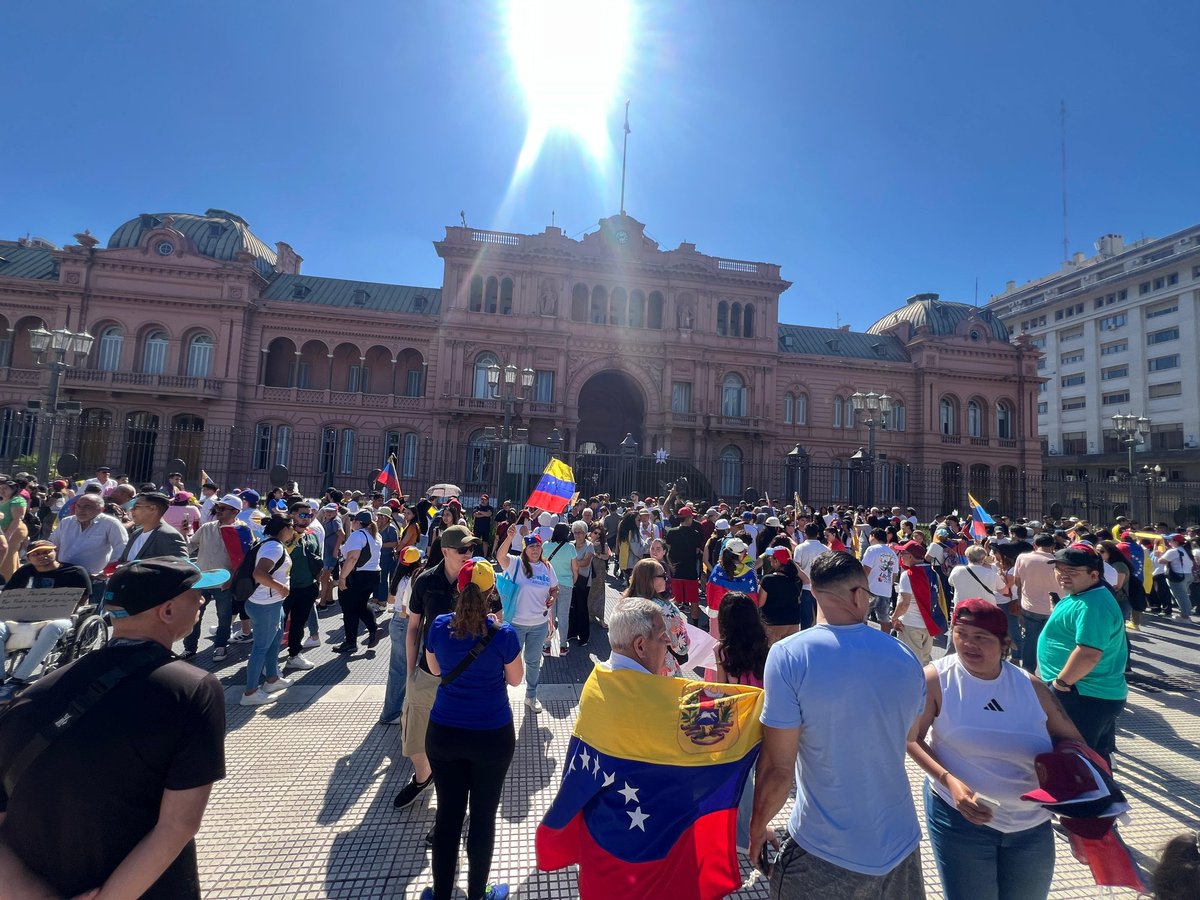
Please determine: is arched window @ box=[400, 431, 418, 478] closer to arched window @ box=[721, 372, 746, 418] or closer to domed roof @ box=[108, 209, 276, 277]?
domed roof @ box=[108, 209, 276, 277]

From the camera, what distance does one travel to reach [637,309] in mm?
32781

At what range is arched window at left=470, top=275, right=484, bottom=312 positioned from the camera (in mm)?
31469

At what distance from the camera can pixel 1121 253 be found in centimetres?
5322

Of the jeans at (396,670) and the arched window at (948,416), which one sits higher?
the arched window at (948,416)

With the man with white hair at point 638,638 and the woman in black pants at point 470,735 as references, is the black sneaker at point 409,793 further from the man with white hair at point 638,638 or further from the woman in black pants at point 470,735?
the man with white hair at point 638,638

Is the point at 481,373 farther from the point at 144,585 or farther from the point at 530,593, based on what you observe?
the point at 144,585

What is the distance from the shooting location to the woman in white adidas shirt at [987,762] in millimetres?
2465

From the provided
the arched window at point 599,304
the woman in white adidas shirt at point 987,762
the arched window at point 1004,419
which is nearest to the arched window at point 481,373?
the arched window at point 599,304

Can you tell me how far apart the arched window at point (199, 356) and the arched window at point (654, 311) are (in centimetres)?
2384

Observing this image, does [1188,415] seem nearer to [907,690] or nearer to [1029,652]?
[1029,652]

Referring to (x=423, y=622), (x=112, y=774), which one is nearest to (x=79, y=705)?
(x=112, y=774)

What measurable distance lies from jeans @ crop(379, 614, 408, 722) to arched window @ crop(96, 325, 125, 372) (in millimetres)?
33088

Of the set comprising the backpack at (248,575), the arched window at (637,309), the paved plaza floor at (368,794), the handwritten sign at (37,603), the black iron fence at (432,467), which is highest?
the arched window at (637,309)

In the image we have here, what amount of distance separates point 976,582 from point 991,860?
491cm
